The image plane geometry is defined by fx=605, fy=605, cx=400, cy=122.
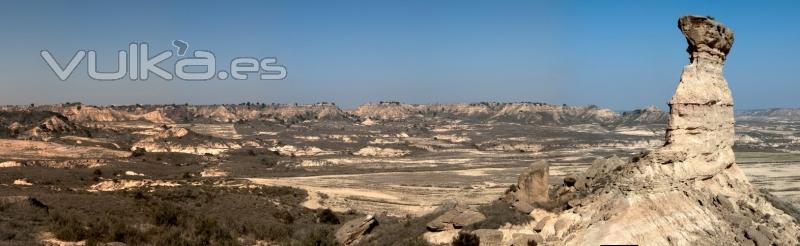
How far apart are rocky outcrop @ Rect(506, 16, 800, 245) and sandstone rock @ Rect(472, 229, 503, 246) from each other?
1.17 m

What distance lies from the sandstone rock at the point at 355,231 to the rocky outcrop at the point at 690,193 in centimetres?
545

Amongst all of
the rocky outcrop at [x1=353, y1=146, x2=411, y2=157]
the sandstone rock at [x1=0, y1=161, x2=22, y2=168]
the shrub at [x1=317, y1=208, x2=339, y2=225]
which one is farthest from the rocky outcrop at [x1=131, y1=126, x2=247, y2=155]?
the shrub at [x1=317, y1=208, x2=339, y2=225]

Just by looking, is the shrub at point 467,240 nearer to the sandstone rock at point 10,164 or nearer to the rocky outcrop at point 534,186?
the rocky outcrop at point 534,186

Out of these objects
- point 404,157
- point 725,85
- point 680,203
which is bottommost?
point 404,157

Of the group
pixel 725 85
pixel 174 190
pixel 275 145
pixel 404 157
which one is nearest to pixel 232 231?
pixel 725 85

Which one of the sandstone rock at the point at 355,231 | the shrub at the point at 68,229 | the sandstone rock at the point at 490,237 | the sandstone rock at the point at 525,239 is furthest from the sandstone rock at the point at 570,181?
the shrub at the point at 68,229

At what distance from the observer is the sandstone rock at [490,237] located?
16250 mm

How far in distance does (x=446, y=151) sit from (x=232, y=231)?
72.6 m

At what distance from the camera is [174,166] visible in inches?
2239

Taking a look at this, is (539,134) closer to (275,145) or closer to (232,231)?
(275,145)

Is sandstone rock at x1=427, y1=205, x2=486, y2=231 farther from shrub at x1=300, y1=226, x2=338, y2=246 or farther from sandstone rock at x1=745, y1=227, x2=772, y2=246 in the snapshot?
sandstone rock at x1=745, y1=227, x2=772, y2=246

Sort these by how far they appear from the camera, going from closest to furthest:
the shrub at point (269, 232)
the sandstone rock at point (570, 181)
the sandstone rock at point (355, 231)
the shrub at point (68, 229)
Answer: the shrub at point (68, 229) < the shrub at point (269, 232) < the sandstone rock at point (355, 231) < the sandstone rock at point (570, 181)

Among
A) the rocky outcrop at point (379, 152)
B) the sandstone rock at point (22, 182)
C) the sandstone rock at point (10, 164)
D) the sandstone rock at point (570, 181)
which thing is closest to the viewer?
the sandstone rock at point (570, 181)

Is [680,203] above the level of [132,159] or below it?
above
